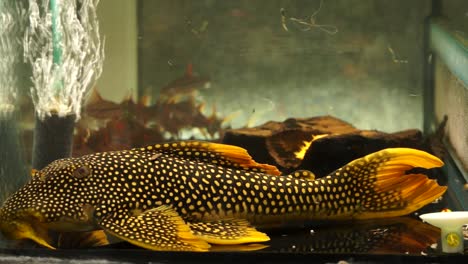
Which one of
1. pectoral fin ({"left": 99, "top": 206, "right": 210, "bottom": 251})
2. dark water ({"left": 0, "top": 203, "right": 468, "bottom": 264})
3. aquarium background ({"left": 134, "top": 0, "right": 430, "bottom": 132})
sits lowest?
dark water ({"left": 0, "top": 203, "right": 468, "bottom": 264})

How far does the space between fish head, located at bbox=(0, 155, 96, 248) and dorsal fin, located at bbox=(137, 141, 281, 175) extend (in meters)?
0.37

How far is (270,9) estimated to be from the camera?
313cm

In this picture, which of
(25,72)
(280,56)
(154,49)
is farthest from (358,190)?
(25,72)

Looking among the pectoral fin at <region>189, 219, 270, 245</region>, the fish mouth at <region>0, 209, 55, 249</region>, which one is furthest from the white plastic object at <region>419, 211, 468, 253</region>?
the fish mouth at <region>0, 209, 55, 249</region>

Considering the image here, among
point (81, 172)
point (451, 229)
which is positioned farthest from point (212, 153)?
point (451, 229)

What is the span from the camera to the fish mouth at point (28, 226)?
2.71m

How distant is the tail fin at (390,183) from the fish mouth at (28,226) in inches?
46.8

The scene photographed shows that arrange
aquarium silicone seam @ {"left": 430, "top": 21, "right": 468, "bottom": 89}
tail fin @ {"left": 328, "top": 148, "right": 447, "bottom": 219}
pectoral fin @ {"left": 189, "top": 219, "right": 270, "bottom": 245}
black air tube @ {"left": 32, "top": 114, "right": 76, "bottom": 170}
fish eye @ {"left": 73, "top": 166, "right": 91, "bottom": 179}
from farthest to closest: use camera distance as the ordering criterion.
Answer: black air tube @ {"left": 32, "top": 114, "right": 76, "bottom": 170}, aquarium silicone seam @ {"left": 430, "top": 21, "right": 468, "bottom": 89}, tail fin @ {"left": 328, "top": 148, "right": 447, "bottom": 219}, fish eye @ {"left": 73, "top": 166, "right": 91, "bottom": 179}, pectoral fin @ {"left": 189, "top": 219, "right": 270, "bottom": 245}

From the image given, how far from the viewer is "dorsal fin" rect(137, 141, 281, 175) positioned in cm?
299

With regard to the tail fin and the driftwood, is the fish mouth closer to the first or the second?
the driftwood

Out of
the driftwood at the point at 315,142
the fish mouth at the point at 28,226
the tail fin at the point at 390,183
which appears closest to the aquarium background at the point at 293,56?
the driftwood at the point at 315,142

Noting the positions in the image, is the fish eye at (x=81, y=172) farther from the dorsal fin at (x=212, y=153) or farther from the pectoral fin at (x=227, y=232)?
the pectoral fin at (x=227, y=232)

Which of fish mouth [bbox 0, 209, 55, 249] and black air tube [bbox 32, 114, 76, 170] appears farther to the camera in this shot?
black air tube [bbox 32, 114, 76, 170]

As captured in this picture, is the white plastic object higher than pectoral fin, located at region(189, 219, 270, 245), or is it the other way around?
the white plastic object
